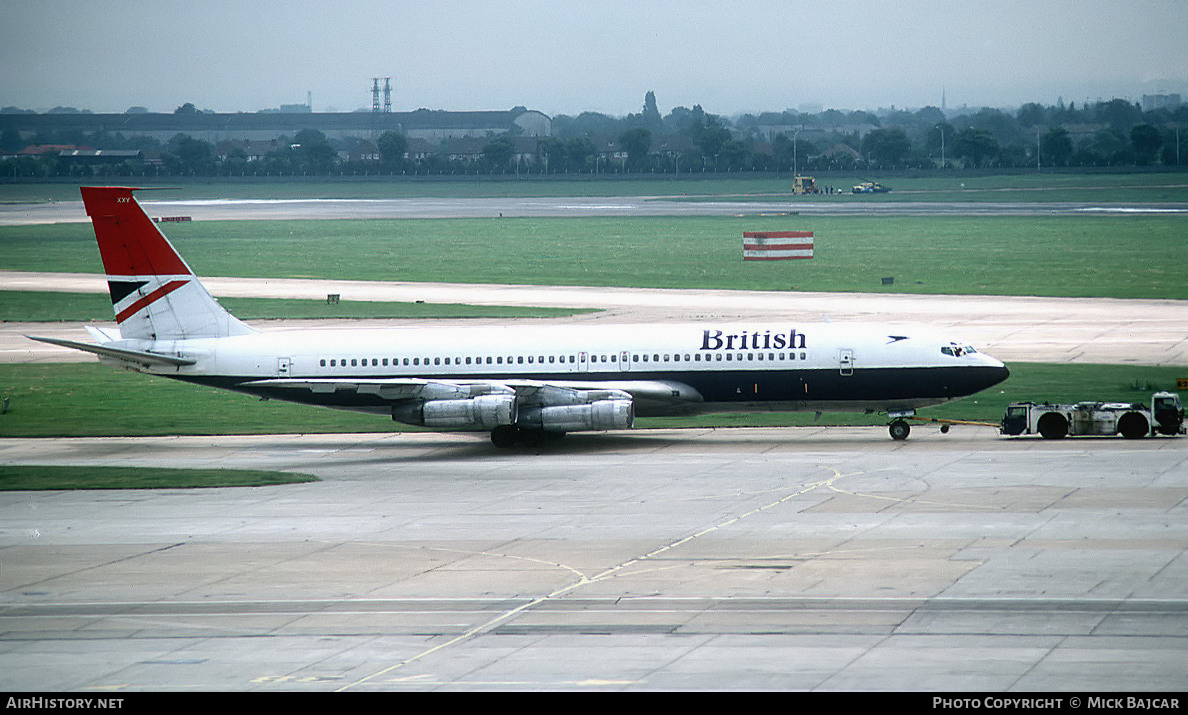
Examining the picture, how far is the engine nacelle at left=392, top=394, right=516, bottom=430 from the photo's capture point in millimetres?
50844

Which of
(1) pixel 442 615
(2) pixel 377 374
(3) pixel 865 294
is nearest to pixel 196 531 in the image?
(1) pixel 442 615

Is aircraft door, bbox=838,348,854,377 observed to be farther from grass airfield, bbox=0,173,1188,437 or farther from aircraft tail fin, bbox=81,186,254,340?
aircraft tail fin, bbox=81,186,254,340

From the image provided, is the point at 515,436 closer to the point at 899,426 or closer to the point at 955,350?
the point at 899,426

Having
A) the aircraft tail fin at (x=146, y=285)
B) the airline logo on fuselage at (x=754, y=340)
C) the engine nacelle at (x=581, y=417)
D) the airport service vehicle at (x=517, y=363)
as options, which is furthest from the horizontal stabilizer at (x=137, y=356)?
the airline logo on fuselage at (x=754, y=340)

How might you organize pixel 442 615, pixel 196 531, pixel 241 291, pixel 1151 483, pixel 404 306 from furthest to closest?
pixel 241 291, pixel 404 306, pixel 1151 483, pixel 196 531, pixel 442 615

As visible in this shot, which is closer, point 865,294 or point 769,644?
point 769,644

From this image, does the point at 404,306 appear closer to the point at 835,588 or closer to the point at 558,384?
the point at 558,384

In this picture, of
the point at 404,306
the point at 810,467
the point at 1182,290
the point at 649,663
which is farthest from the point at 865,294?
the point at 649,663

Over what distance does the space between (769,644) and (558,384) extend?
91.0 ft

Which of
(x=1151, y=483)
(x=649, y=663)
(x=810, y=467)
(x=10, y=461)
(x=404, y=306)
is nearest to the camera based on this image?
(x=649, y=663)

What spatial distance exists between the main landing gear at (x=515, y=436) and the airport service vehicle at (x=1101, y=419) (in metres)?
17.5

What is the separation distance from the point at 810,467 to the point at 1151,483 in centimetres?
1072

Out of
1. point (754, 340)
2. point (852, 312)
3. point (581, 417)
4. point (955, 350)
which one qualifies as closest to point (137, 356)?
point (581, 417)

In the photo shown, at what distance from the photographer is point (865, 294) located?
101750 millimetres
